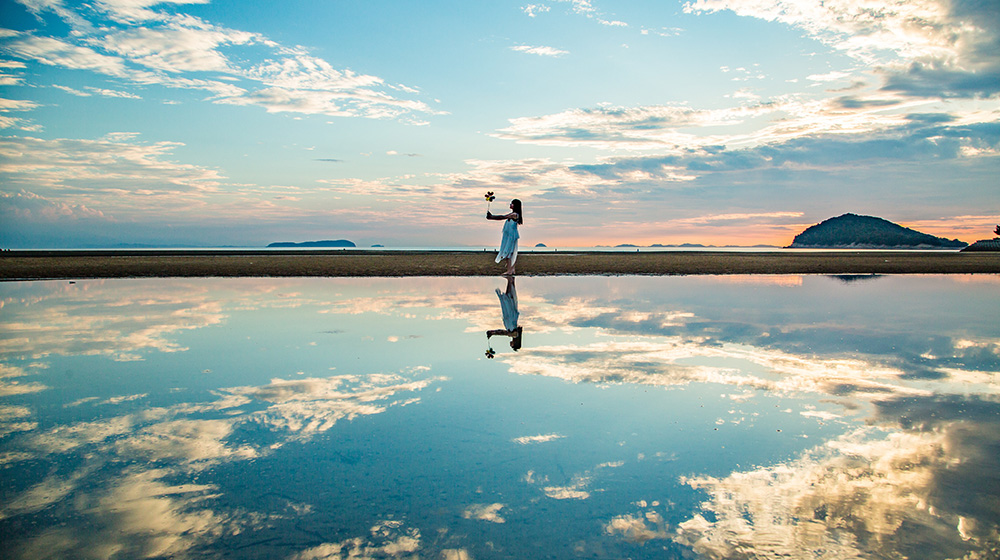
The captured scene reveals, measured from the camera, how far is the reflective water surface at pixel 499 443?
3.54 metres

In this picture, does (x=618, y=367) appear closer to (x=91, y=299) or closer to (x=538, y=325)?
(x=538, y=325)

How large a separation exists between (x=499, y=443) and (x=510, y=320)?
8.12 meters

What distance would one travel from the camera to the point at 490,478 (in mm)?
4355

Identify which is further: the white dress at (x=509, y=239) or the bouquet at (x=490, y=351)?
the white dress at (x=509, y=239)

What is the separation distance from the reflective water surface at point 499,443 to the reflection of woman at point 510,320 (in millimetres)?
140

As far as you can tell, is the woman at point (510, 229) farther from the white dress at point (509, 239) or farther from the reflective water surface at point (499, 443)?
the reflective water surface at point (499, 443)


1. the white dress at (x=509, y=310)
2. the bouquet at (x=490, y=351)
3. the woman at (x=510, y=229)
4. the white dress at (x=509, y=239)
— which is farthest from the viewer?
the white dress at (x=509, y=239)

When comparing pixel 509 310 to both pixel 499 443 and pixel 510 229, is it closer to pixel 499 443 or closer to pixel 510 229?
pixel 510 229

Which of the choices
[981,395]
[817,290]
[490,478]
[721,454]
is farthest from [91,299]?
[817,290]

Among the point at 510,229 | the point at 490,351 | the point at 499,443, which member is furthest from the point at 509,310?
the point at 499,443

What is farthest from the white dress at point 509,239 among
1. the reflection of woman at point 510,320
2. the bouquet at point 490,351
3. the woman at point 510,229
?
the bouquet at point 490,351

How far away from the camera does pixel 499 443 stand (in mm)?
5125

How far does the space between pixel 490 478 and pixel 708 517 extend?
5.41 ft

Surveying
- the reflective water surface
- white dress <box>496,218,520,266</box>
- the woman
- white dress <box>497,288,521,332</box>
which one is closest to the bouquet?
the reflective water surface
